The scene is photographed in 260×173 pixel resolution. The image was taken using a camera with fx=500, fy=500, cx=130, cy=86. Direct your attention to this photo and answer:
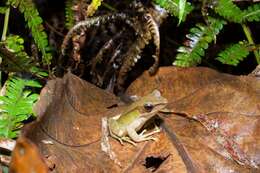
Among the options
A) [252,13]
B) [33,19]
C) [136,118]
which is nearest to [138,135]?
[136,118]

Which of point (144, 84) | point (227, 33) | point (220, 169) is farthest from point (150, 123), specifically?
point (227, 33)

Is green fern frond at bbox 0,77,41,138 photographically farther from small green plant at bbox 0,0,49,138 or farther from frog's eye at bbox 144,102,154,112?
frog's eye at bbox 144,102,154,112

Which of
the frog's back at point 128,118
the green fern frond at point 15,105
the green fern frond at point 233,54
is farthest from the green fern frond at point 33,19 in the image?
the green fern frond at point 233,54

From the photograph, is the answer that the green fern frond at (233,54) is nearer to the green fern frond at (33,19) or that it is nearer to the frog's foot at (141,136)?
the frog's foot at (141,136)

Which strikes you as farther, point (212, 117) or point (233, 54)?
point (233, 54)

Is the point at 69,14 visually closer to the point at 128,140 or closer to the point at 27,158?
the point at 128,140

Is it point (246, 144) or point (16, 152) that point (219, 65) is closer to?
point (246, 144)
